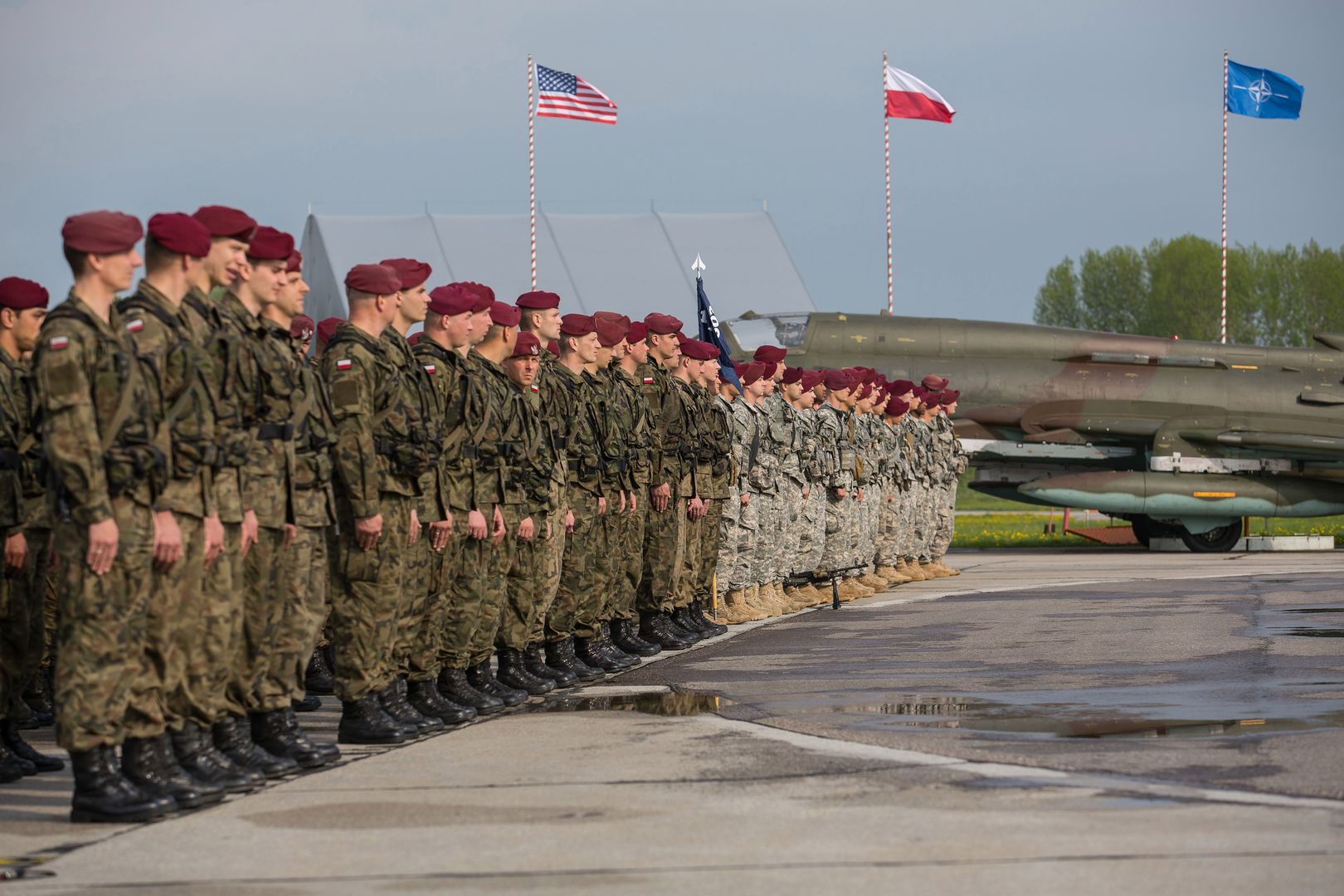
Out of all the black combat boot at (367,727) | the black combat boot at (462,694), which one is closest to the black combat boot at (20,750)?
the black combat boot at (367,727)

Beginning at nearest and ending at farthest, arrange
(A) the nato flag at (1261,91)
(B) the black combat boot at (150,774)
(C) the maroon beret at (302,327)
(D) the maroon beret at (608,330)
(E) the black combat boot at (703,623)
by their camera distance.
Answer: (B) the black combat boot at (150,774) → (C) the maroon beret at (302,327) → (D) the maroon beret at (608,330) → (E) the black combat boot at (703,623) → (A) the nato flag at (1261,91)

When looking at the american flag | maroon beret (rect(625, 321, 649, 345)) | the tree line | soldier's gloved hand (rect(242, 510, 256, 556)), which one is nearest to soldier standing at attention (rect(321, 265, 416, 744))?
soldier's gloved hand (rect(242, 510, 256, 556))

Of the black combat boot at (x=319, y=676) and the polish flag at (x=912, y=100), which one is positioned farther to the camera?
the polish flag at (x=912, y=100)

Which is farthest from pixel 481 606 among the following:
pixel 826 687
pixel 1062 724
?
pixel 1062 724

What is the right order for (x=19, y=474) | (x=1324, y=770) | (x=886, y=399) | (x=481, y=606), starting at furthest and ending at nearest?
(x=886, y=399), (x=481, y=606), (x=19, y=474), (x=1324, y=770)

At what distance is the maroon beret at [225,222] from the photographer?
6.66 meters

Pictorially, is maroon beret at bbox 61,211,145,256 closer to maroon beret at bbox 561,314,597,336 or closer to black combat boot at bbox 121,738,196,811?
black combat boot at bbox 121,738,196,811

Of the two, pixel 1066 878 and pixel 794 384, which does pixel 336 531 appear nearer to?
pixel 1066 878

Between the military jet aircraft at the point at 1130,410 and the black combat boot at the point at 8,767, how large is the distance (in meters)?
19.0

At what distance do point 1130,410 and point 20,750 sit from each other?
21913 mm

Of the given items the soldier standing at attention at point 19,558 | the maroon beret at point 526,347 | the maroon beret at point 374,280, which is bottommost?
the soldier standing at attention at point 19,558

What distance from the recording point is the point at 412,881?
4836 mm

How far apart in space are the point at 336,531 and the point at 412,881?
311 cm

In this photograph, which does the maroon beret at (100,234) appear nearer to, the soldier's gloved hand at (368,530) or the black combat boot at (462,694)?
the soldier's gloved hand at (368,530)
